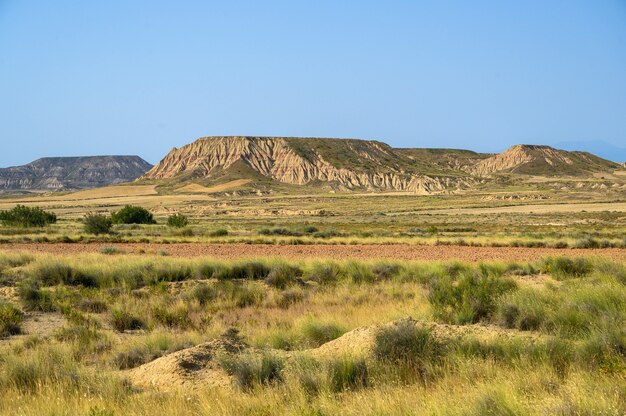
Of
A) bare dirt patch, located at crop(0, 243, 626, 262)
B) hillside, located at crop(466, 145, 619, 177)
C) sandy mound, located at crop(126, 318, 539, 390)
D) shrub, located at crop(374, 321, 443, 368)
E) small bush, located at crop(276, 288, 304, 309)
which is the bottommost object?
bare dirt patch, located at crop(0, 243, 626, 262)

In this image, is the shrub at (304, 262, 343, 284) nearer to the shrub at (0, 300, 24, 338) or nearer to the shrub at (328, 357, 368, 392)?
the shrub at (0, 300, 24, 338)

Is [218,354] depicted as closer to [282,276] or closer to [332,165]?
[282,276]

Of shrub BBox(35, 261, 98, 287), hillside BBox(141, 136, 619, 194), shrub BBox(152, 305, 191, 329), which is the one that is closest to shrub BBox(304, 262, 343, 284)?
shrub BBox(152, 305, 191, 329)

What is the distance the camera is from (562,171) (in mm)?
184250

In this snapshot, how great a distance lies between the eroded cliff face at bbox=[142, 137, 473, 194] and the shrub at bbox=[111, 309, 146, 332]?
421ft

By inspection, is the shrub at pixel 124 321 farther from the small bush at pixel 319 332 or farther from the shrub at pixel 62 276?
the shrub at pixel 62 276

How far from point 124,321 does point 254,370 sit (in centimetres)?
535

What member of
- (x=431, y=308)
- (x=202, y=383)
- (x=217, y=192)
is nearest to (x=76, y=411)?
(x=202, y=383)

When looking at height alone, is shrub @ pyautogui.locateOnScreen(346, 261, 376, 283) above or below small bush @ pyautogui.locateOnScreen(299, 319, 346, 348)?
below

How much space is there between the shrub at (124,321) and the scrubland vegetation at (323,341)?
0.03m

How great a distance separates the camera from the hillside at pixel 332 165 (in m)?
157

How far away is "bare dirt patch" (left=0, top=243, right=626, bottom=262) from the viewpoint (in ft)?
78.1

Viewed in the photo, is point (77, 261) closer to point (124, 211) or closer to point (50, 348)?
point (50, 348)

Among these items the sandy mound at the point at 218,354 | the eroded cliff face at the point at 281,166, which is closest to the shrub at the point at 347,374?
the sandy mound at the point at 218,354
